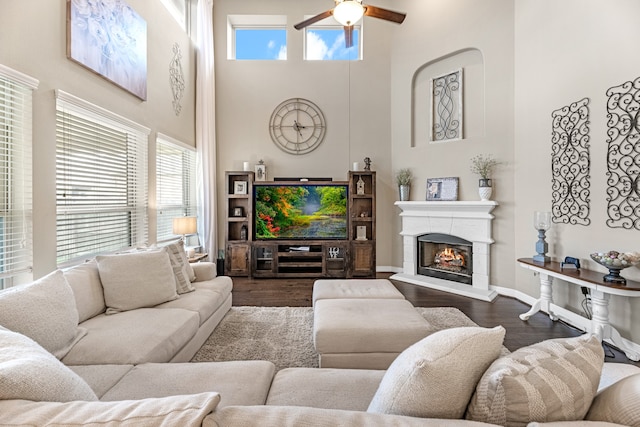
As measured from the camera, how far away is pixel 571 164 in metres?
3.12

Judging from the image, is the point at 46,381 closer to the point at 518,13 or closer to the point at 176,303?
the point at 176,303

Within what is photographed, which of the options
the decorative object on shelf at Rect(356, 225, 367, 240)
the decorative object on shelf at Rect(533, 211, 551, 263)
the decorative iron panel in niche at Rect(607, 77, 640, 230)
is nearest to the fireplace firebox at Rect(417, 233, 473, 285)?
the decorative object on shelf at Rect(356, 225, 367, 240)

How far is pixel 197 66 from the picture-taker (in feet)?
16.6

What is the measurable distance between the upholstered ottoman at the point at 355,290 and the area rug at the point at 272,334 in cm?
40

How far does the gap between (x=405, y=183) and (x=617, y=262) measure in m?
2.94

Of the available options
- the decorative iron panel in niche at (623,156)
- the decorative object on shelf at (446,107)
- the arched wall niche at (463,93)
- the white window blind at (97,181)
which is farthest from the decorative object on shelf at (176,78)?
the decorative iron panel in niche at (623,156)

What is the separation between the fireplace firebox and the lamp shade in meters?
3.44

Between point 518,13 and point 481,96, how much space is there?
3.36ft

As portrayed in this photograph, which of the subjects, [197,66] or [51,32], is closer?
[51,32]

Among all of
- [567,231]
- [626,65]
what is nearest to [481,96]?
[626,65]

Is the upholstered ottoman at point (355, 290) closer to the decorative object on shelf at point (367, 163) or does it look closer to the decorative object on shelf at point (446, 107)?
the decorative object on shelf at point (367, 163)

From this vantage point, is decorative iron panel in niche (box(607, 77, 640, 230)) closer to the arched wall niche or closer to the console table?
the console table

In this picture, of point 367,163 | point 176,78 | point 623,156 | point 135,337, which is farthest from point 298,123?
point 135,337

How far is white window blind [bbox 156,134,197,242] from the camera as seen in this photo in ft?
13.5
